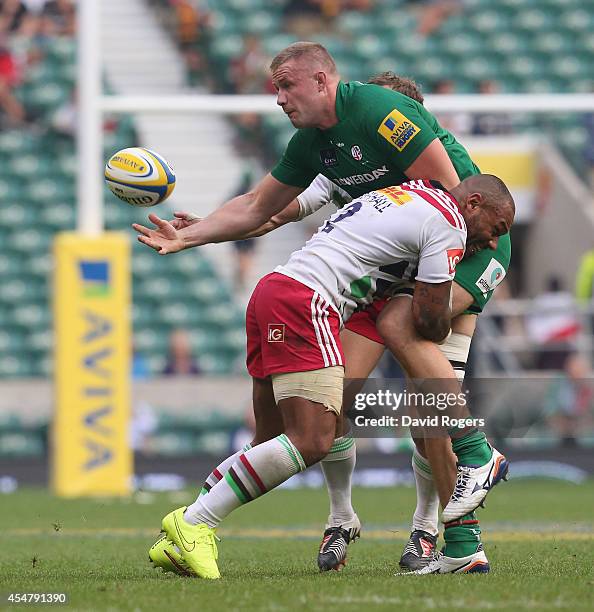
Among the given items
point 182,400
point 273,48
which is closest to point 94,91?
point 182,400

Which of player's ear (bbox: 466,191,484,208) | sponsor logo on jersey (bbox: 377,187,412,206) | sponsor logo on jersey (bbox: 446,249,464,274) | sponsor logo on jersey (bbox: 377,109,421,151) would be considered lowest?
sponsor logo on jersey (bbox: 446,249,464,274)

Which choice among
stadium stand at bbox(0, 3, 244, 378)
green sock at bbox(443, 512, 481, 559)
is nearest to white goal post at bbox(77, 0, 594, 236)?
stadium stand at bbox(0, 3, 244, 378)

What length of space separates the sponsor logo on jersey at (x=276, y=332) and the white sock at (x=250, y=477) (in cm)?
33

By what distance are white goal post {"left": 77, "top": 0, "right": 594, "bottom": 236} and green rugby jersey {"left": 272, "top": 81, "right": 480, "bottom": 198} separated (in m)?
5.56

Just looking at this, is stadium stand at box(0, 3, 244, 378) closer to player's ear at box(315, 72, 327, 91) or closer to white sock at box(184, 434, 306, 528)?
player's ear at box(315, 72, 327, 91)

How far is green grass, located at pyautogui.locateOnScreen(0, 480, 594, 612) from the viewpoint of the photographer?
4.11 metres

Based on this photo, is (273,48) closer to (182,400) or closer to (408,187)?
(182,400)

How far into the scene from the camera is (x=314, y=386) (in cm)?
472

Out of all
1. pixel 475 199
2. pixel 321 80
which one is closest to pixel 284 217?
pixel 321 80

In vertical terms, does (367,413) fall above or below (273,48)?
below

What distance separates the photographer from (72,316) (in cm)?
1096

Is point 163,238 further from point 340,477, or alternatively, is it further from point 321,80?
point 340,477

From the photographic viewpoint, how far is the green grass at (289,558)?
411 cm

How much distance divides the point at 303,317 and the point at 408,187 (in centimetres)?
64
